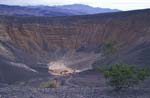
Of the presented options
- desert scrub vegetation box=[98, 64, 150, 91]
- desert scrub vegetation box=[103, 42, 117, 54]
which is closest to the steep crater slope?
desert scrub vegetation box=[103, 42, 117, 54]

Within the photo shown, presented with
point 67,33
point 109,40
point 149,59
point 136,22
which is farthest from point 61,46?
point 149,59

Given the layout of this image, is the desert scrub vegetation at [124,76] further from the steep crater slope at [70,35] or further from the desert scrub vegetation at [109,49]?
the steep crater slope at [70,35]

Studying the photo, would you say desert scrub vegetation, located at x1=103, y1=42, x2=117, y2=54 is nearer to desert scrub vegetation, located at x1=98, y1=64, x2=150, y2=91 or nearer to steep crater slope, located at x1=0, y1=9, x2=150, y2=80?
steep crater slope, located at x1=0, y1=9, x2=150, y2=80

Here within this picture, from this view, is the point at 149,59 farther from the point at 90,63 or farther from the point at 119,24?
the point at 119,24

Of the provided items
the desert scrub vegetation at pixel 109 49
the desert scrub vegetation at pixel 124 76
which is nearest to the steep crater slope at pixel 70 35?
the desert scrub vegetation at pixel 109 49

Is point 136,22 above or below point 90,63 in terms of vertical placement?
above

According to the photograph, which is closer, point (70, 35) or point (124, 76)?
point (124, 76)

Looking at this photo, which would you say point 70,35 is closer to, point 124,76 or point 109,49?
point 109,49

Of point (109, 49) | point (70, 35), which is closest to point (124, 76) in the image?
point (109, 49)
